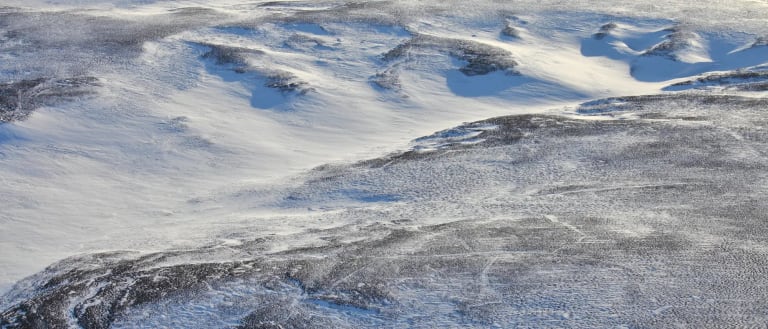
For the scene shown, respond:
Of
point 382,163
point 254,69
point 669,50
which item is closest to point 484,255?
point 382,163

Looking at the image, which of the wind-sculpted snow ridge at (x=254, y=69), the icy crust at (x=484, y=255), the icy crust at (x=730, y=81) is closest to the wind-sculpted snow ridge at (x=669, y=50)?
the icy crust at (x=730, y=81)

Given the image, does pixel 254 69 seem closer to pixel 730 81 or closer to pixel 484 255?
pixel 484 255

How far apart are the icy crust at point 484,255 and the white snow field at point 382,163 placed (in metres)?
0.05

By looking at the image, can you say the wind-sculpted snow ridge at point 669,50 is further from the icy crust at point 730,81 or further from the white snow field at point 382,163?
the icy crust at point 730,81

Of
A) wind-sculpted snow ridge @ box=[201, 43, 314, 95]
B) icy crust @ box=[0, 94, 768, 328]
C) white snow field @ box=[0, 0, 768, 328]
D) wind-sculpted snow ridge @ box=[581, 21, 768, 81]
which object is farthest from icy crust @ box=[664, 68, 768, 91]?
wind-sculpted snow ridge @ box=[201, 43, 314, 95]

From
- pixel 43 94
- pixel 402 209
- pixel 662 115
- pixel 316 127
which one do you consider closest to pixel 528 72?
pixel 662 115

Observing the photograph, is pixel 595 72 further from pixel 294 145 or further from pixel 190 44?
pixel 190 44

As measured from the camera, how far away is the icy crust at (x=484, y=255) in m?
11.3

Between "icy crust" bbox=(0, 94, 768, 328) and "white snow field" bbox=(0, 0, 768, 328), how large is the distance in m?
0.05

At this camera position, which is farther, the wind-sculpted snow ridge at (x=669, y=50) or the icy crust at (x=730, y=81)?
the wind-sculpted snow ridge at (x=669, y=50)

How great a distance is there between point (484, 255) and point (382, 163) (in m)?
5.53

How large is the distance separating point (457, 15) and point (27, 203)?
16.0m

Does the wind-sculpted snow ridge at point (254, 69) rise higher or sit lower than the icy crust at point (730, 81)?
lower

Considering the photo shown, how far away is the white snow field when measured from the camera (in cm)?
1184
